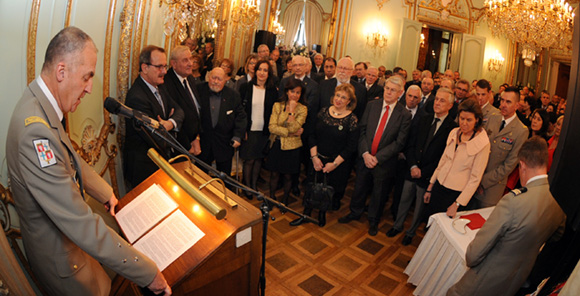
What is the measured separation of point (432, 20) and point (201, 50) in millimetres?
8138

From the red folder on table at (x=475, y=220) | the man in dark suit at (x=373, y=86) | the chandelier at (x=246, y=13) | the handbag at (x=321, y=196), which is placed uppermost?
the chandelier at (x=246, y=13)

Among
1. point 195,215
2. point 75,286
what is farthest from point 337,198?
point 75,286

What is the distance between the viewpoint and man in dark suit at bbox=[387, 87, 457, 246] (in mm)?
2996

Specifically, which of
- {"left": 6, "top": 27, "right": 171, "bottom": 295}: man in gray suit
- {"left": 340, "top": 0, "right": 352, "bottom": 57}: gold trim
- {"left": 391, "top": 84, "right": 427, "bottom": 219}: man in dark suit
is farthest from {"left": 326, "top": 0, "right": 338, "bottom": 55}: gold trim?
{"left": 6, "top": 27, "right": 171, "bottom": 295}: man in gray suit

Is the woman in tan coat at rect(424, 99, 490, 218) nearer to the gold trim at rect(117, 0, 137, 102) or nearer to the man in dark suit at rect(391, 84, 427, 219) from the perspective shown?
the man in dark suit at rect(391, 84, 427, 219)

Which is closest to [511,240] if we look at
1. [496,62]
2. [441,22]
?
[441,22]

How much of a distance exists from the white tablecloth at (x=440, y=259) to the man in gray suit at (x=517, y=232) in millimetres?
222

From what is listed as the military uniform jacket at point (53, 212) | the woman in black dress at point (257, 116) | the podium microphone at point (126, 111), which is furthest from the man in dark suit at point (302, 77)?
the military uniform jacket at point (53, 212)

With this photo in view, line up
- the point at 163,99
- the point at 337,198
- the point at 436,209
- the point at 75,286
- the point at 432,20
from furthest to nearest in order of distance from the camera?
the point at 432,20 → the point at 337,198 → the point at 436,209 → the point at 163,99 → the point at 75,286

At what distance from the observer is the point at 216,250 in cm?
131

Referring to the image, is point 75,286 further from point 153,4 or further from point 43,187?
point 153,4

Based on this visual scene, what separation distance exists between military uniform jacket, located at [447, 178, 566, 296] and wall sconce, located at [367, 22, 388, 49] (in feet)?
27.7

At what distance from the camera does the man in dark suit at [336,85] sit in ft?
12.8

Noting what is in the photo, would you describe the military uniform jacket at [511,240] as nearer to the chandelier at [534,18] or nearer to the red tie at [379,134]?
the red tie at [379,134]
